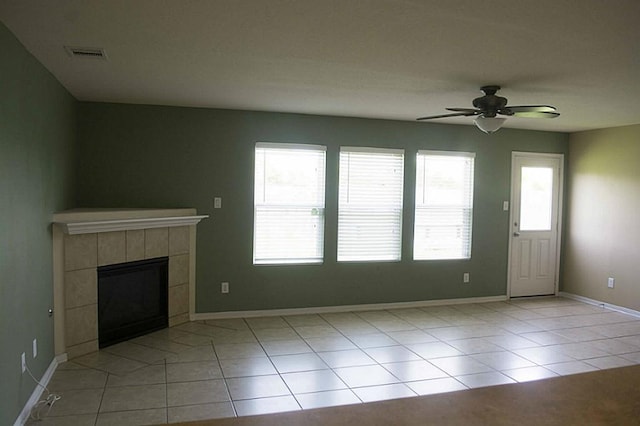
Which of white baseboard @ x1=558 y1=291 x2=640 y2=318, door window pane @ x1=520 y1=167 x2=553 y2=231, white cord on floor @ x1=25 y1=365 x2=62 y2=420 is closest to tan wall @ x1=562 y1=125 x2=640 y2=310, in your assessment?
white baseboard @ x1=558 y1=291 x2=640 y2=318

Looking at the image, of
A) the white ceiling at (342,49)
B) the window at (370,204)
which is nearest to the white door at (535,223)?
the window at (370,204)

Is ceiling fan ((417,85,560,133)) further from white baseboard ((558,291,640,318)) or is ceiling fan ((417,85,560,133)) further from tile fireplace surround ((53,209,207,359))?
white baseboard ((558,291,640,318))

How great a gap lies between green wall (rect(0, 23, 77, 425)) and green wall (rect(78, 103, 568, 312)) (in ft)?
3.31

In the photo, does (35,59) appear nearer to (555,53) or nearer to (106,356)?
(106,356)

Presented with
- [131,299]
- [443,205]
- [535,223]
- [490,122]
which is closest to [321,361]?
[131,299]

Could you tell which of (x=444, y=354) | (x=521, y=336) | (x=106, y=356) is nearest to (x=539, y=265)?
(x=521, y=336)

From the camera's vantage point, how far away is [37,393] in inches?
137

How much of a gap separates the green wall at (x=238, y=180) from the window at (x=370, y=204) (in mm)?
107

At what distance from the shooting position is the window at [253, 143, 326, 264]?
582 cm

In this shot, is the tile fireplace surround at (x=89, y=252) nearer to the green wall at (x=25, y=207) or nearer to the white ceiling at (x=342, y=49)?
the green wall at (x=25, y=207)

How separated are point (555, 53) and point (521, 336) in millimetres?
3139

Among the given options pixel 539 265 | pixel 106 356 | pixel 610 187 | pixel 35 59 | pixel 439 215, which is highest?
pixel 35 59

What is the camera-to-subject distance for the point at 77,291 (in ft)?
14.2

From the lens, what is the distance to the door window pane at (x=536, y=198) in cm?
707
